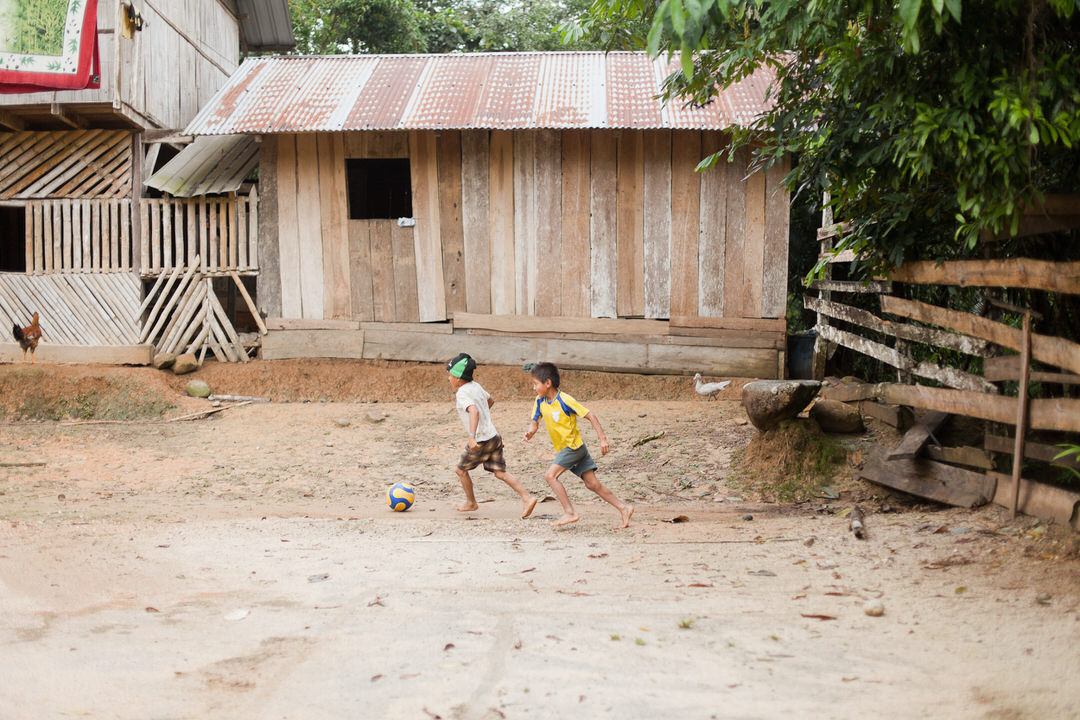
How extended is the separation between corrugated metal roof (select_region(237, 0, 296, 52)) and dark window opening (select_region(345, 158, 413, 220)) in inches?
158

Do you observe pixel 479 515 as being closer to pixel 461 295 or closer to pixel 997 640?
pixel 997 640

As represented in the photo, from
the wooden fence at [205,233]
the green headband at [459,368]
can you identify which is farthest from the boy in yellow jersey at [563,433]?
the wooden fence at [205,233]

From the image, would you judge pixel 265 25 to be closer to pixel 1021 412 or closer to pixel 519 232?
pixel 519 232

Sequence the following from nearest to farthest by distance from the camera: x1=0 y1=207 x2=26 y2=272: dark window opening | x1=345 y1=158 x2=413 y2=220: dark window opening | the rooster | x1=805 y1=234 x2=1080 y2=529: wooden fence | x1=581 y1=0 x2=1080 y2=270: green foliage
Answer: x1=581 y1=0 x2=1080 y2=270: green foliage, x1=805 y1=234 x2=1080 y2=529: wooden fence, the rooster, x1=345 y1=158 x2=413 y2=220: dark window opening, x1=0 y1=207 x2=26 y2=272: dark window opening

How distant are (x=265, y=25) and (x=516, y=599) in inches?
632

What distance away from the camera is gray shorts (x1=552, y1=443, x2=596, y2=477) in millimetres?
6492

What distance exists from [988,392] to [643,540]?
2692 millimetres

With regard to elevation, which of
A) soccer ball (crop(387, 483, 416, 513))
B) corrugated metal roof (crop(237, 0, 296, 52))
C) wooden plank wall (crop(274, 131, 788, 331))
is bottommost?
soccer ball (crop(387, 483, 416, 513))

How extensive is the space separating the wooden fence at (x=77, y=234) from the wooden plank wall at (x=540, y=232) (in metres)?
2.47

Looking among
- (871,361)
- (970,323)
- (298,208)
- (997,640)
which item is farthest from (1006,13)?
(298,208)

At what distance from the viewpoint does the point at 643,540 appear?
6004 mm

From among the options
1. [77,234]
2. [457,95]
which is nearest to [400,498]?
[457,95]

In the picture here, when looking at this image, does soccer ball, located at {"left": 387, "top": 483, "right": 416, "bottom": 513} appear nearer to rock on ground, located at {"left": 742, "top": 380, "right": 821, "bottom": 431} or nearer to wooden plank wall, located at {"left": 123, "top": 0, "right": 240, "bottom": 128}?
rock on ground, located at {"left": 742, "top": 380, "right": 821, "bottom": 431}

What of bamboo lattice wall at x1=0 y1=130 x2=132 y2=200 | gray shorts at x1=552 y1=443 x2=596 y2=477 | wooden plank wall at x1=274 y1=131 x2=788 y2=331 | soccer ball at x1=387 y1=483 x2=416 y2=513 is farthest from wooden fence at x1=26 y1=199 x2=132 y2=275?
gray shorts at x1=552 y1=443 x2=596 y2=477
